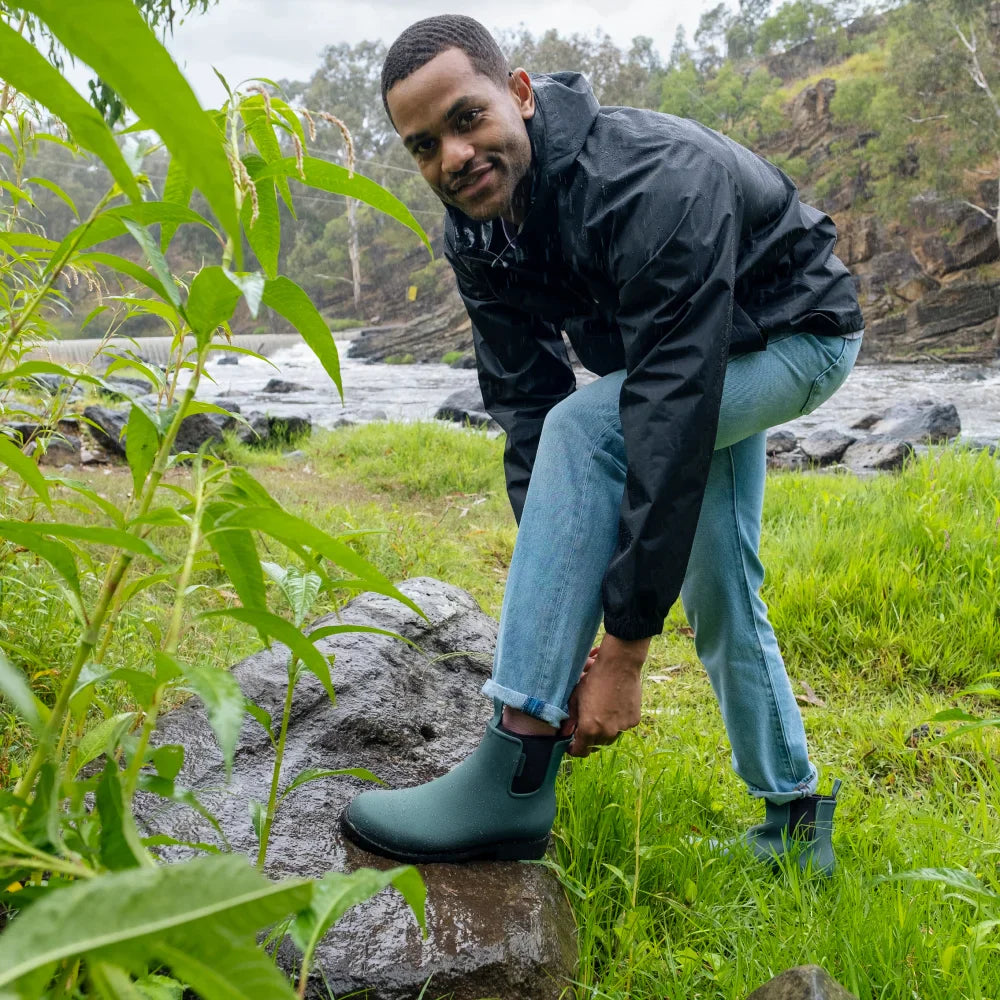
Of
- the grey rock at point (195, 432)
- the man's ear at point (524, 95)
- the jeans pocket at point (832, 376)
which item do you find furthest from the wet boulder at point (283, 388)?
the jeans pocket at point (832, 376)

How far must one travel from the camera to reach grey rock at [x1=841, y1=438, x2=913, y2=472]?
7.91 meters

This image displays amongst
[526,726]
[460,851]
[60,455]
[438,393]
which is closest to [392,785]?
[460,851]

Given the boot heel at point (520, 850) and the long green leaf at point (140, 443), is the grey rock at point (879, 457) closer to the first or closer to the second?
the boot heel at point (520, 850)

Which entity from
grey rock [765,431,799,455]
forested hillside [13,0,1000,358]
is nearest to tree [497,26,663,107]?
forested hillside [13,0,1000,358]

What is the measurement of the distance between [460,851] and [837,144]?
35023mm

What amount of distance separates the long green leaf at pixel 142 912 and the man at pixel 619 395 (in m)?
1.13

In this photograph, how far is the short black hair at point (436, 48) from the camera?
1.64m

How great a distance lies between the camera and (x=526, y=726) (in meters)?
1.56

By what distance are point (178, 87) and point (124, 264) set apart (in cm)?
46

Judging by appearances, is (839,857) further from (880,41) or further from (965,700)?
(880,41)

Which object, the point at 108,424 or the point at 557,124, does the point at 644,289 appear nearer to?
the point at 557,124

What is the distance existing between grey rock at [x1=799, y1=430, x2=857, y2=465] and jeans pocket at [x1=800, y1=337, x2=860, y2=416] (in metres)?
7.12

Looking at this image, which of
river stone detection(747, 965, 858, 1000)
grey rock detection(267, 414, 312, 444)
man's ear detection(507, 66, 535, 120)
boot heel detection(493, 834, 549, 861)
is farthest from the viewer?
grey rock detection(267, 414, 312, 444)

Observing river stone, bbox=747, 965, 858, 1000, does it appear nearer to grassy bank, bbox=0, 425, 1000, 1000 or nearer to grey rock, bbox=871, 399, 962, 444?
grassy bank, bbox=0, 425, 1000, 1000
